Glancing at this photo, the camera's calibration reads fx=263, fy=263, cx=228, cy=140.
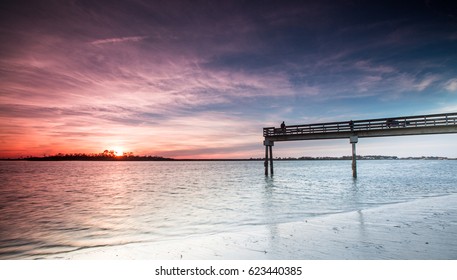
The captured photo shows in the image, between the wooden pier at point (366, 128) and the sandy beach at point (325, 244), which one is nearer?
the sandy beach at point (325, 244)

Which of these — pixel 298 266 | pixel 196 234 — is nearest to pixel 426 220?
pixel 298 266

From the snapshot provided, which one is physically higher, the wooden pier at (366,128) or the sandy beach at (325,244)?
the wooden pier at (366,128)

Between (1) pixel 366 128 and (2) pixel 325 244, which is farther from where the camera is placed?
(1) pixel 366 128

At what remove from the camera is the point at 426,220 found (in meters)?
6.67

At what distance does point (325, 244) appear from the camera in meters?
4.91

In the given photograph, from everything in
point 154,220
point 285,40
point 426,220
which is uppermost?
point 285,40

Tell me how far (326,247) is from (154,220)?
623cm

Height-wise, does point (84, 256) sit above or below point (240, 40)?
below

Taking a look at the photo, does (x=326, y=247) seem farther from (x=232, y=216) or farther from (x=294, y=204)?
(x=294, y=204)

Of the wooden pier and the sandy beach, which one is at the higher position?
the wooden pier

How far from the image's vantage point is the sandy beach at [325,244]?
174 inches

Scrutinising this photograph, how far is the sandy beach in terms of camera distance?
4.42 m

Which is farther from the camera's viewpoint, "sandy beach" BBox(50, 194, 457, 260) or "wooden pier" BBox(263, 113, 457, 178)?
"wooden pier" BBox(263, 113, 457, 178)

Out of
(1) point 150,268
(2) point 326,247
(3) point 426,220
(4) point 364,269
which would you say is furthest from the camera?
(3) point 426,220
